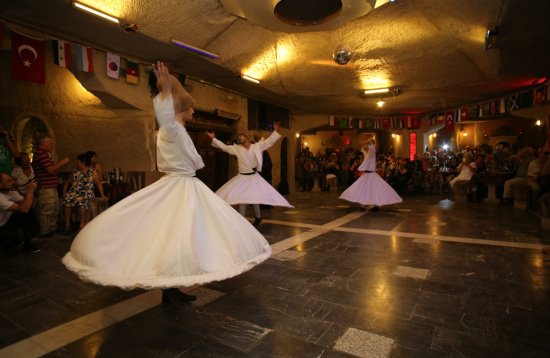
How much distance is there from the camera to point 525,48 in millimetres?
6996

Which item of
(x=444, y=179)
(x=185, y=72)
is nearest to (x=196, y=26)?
(x=185, y=72)

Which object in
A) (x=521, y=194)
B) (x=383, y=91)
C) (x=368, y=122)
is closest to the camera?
(x=521, y=194)

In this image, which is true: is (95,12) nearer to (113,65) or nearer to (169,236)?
(113,65)

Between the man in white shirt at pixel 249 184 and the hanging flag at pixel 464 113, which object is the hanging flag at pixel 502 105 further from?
the man in white shirt at pixel 249 184

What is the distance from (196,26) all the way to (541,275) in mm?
6464

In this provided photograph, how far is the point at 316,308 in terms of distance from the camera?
2.70 metres

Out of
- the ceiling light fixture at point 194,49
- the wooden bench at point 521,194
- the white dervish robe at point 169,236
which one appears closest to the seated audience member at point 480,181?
the wooden bench at point 521,194

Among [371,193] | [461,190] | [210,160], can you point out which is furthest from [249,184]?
[461,190]

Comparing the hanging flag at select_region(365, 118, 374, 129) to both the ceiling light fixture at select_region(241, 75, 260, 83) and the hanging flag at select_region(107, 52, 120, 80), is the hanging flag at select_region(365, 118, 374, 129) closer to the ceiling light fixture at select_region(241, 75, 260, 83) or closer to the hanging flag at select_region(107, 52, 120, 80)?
the ceiling light fixture at select_region(241, 75, 260, 83)

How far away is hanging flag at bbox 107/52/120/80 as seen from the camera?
658cm

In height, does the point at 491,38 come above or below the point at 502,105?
above

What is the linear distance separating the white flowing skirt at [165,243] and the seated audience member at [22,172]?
357 cm

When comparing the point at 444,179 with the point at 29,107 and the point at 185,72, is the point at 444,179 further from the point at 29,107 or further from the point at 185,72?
the point at 29,107

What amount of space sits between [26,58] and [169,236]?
17.8 feet
